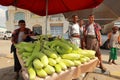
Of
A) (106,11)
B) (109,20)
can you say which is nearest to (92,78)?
(106,11)

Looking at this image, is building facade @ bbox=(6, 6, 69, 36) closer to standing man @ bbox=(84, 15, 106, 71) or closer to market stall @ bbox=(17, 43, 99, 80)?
standing man @ bbox=(84, 15, 106, 71)

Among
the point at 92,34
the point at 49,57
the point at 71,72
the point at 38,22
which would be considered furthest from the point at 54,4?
the point at 38,22

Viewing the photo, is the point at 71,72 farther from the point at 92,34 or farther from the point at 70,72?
the point at 92,34

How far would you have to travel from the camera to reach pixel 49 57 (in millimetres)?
3463

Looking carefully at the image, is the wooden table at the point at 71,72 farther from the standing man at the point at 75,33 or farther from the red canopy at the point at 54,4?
the standing man at the point at 75,33

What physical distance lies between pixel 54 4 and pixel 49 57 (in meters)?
2.34

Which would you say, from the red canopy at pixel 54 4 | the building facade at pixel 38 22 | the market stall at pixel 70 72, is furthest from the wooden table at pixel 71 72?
the building facade at pixel 38 22

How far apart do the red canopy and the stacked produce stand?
1317 mm

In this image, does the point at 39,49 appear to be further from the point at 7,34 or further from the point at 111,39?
the point at 7,34

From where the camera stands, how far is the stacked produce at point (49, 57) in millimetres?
3114

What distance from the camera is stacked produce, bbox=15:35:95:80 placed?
311cm

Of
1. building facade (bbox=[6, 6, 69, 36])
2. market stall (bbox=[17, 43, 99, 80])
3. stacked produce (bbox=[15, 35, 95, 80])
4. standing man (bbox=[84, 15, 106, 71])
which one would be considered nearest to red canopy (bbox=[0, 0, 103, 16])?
standing man (bbox=[84, 15, 106, 71])

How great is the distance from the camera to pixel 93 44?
21.5 feet

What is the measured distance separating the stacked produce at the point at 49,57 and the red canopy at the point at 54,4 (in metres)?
1.32
